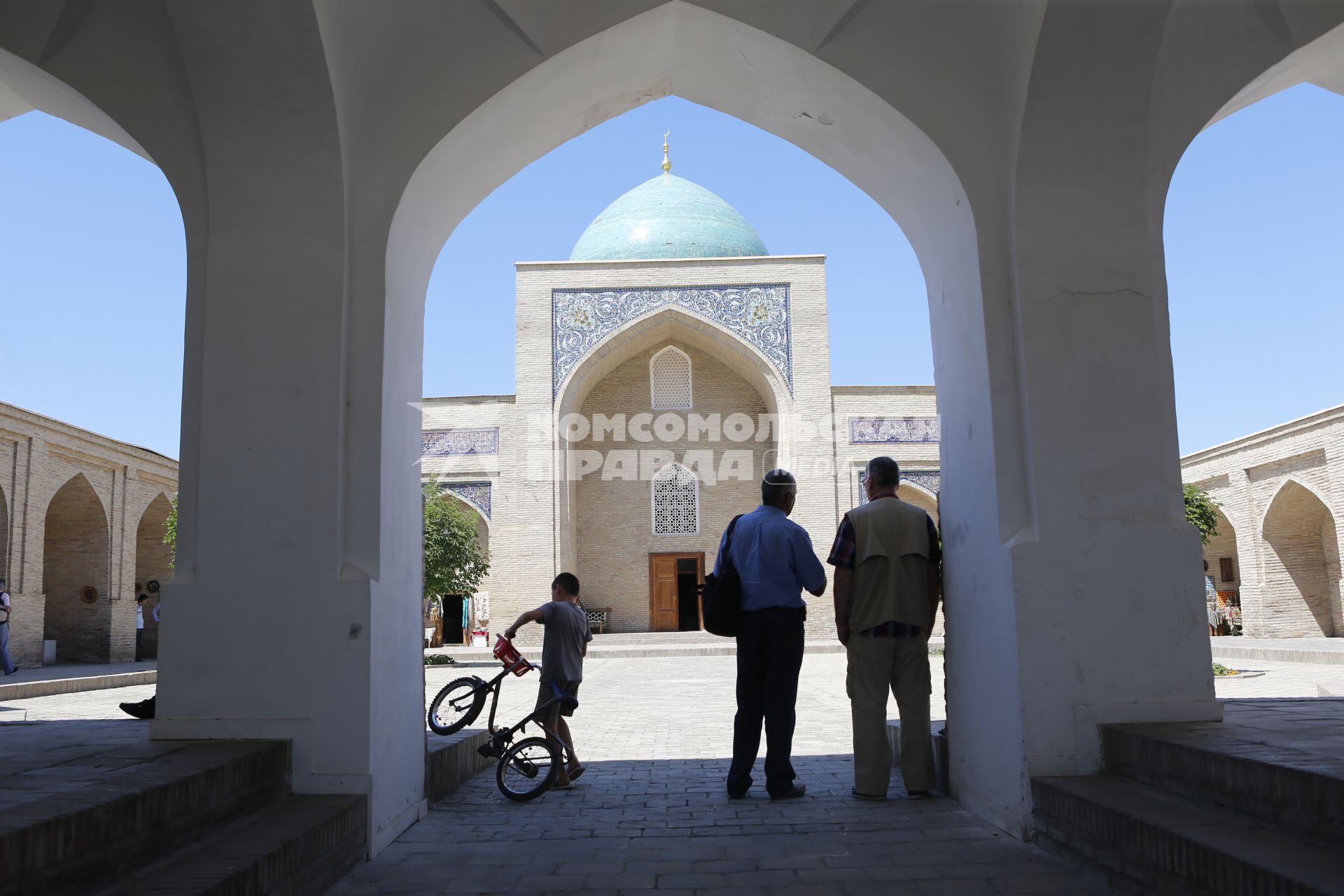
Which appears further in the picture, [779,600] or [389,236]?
[779,600]

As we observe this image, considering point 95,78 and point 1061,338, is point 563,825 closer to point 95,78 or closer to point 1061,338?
point 1061,338

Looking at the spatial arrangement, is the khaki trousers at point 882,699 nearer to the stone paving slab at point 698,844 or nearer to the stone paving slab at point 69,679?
the stone paving slab at point 698,844

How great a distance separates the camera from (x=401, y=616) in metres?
3.84

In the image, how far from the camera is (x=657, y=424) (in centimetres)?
2323

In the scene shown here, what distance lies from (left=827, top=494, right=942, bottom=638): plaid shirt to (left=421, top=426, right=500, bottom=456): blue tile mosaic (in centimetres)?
1809

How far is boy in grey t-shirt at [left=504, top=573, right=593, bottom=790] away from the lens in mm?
4715

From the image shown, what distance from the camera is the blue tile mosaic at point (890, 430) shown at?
21594mm

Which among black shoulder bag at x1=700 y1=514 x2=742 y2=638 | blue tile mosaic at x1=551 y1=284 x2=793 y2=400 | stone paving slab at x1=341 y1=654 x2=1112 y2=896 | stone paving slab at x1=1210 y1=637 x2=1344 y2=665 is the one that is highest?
blue tile mosaic at x1=551 y1=284 x2=793 y2=400

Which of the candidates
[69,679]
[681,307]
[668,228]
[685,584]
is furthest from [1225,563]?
[69,679]

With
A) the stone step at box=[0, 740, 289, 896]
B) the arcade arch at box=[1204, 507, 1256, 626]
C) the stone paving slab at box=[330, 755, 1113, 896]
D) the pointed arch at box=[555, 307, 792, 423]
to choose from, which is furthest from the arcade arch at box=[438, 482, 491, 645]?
the stone step at box=[0, 740, 289, 896]

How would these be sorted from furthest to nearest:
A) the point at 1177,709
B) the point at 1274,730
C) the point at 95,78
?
1. the point at 95,78
2. the point at 1177,709
3. the point at 1274,730

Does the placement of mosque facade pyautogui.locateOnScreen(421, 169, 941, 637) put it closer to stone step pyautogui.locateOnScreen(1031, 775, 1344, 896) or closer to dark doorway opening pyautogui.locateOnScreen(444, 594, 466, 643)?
dark doorway opening pyautogui.locateOnScreen(444, 594, 466, 643)

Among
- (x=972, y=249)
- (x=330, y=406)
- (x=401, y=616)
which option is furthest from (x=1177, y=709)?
(x=330, y=406)

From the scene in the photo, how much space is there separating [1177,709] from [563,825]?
6.46 ft
